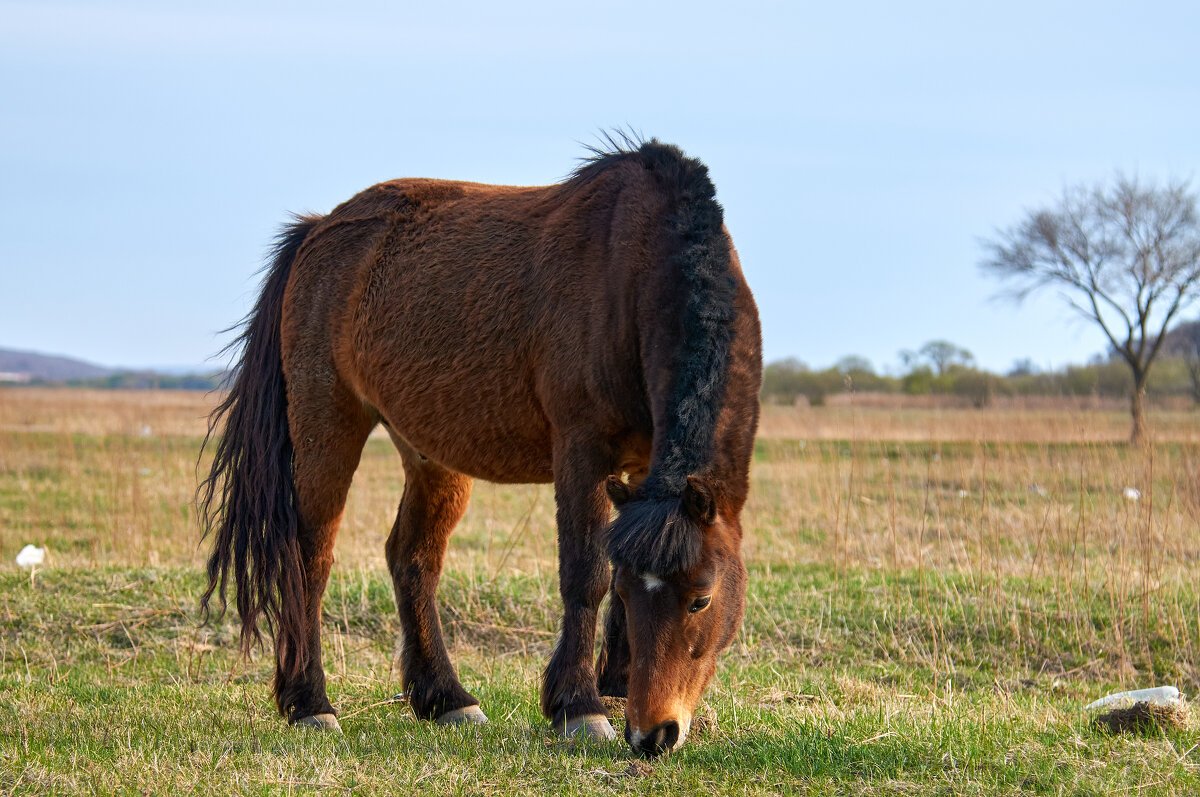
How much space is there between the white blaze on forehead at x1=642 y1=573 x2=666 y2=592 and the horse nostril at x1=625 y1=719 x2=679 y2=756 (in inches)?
17.8

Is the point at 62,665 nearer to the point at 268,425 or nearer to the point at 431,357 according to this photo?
the point at 268,425

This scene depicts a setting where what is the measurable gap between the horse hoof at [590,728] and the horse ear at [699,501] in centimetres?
99

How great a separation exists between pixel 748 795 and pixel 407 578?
8.49ft

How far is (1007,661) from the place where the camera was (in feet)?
20.0

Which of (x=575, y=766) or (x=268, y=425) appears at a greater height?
(x=268, y=425)

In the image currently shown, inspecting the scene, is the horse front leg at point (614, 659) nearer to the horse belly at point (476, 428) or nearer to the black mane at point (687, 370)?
the horse belly at point (476, 428)

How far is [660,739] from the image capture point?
327cm

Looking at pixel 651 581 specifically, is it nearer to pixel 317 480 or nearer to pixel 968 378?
pixel 317 480

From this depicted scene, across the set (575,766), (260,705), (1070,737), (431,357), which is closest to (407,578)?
(260,705)

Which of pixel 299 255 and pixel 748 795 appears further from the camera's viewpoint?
pixel 299 255

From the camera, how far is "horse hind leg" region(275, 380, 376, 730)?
4.81 meters

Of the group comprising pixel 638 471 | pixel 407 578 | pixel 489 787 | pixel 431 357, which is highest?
pixel 431 357

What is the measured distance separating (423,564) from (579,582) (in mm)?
1613

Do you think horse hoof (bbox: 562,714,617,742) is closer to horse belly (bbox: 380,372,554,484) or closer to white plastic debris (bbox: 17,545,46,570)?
horse belly (bbox: 380,372,554,484)
